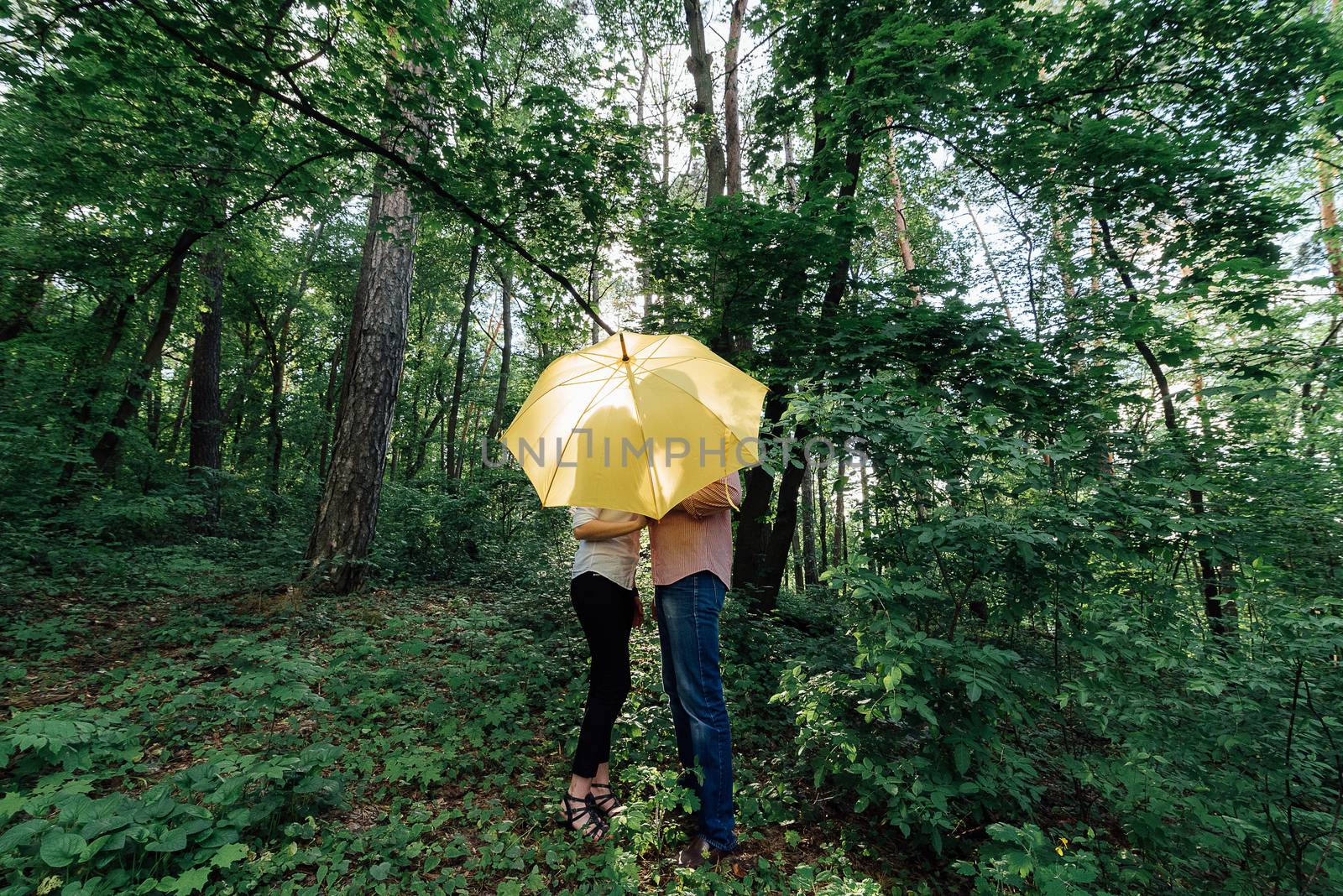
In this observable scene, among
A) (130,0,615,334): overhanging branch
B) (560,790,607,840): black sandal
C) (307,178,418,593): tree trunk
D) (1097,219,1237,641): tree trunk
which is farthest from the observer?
(307,178,418,593): tree trunk

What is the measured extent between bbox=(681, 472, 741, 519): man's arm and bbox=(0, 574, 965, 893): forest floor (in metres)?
1.22

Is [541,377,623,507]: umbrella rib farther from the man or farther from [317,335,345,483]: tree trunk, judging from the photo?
[317,335,345,483]: tree trunk

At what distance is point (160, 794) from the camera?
2.07 meters

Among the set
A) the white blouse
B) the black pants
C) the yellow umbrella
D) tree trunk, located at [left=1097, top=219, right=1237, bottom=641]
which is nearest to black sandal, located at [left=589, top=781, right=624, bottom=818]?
the black pants

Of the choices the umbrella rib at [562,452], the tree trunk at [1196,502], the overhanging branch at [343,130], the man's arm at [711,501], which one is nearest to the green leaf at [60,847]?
the umbrella rib at [562,452]

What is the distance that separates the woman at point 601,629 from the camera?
2.36 meters

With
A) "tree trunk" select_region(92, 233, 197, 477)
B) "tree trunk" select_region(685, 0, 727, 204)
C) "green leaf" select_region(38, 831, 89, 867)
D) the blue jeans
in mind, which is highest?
"tree trunk" select_region(685, 0, 727, 204)

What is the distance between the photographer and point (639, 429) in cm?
193

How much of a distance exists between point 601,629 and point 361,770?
67.7 inches

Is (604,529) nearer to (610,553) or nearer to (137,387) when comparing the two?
(610,553)

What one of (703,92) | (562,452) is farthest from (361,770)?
(703,92)

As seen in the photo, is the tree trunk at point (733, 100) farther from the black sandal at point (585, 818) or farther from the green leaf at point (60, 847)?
the green leaf at point (60, 847)

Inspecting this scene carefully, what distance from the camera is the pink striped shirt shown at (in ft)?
7.23

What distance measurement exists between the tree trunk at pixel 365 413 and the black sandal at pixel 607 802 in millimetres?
4425
